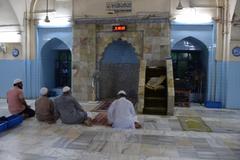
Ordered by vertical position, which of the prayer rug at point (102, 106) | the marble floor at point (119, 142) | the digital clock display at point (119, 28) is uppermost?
the digital clock display at point (119, 28)

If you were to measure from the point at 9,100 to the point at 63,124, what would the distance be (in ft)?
5.21

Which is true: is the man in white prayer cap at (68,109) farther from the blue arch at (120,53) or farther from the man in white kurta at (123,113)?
the blue arch at (120,53)

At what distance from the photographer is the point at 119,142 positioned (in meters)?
5.08

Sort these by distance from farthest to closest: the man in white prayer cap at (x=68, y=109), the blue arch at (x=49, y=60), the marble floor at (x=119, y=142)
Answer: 1. the blue arch at (x=49, y=60)
2. the man in white prayer cap at (x=68, y=109)
3. the marble floor at (x=119, y=142)

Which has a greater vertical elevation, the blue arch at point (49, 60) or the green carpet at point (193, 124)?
the blue arch at point (49, 60)

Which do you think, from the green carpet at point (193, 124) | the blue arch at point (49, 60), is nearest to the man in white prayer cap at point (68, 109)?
the green carpet at point (193, 124)

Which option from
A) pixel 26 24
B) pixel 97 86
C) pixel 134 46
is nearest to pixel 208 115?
pixel 134 46

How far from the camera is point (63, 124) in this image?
6301 mm

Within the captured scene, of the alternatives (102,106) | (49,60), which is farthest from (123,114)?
(49,60)

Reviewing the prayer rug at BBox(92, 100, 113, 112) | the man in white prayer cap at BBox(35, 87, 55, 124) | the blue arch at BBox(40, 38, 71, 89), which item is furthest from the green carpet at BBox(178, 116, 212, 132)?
the blue arch at BBox(40, 38, 71, 89)

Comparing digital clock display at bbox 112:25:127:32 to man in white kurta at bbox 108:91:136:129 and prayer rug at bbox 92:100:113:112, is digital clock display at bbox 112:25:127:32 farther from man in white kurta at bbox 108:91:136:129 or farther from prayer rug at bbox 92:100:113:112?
man in white kurta at bbox 108:91:136:129

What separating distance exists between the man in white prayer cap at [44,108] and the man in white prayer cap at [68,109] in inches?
10.3

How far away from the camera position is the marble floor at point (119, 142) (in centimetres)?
442

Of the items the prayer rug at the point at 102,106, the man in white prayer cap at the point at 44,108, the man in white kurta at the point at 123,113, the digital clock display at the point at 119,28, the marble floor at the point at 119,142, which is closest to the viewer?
the marble floor at the point at 119,142
